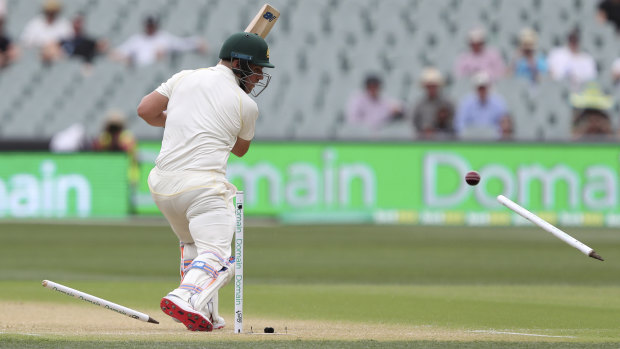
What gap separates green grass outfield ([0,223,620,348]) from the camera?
657 centimetres

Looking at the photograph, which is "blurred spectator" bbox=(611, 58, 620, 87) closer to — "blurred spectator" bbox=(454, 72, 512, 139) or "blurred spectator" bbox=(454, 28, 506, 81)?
"blurred spectator" bbox=(454, 28, 506, 81)

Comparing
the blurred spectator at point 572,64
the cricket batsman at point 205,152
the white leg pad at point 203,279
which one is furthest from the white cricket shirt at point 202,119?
the blurred spectator at point 572,64

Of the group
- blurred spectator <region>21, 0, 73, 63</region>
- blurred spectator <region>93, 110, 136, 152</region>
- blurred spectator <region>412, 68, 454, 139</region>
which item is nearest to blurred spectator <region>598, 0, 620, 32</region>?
blurred spectator <region>412, 68, 454, 139</region>

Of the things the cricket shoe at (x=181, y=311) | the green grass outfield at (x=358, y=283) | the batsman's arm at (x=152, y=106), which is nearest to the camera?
the cricket shoe at (x=181, y=311)

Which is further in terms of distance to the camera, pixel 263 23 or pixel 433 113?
pixel 433 113

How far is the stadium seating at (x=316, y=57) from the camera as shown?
2044 centimetres

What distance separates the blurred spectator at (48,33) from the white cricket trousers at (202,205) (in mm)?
16102

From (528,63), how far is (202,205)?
48.9ft

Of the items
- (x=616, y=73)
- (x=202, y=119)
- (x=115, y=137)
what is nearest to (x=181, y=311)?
(x=202, y=119)

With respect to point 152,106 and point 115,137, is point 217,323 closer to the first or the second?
point 152,106

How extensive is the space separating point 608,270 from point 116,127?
30.5 ft

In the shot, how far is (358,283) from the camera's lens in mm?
11062

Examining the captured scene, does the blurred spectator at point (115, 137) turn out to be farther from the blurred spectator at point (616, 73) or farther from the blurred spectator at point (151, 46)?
the blurred spectator at point (616, 73)

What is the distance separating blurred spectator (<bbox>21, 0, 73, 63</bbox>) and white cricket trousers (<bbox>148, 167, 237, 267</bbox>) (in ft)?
52.8
